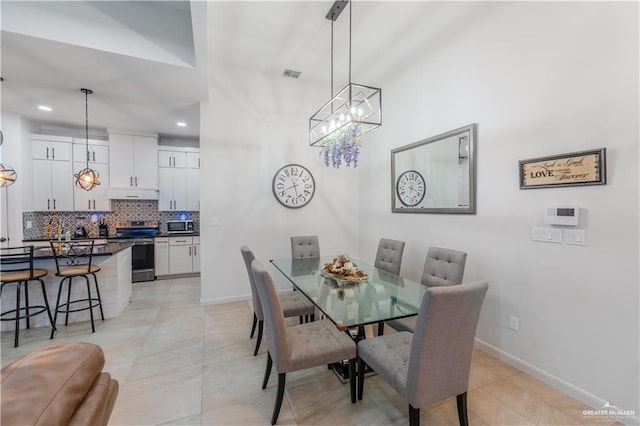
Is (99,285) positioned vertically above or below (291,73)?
below

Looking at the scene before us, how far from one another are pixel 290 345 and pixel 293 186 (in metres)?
2.74

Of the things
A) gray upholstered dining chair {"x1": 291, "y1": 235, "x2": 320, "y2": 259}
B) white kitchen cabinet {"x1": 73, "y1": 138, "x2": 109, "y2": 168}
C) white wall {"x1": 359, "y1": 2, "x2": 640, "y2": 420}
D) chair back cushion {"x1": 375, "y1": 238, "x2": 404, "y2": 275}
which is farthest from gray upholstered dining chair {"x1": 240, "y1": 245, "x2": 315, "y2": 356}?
white kitchen cabinet {"x1": 73, "y1": 138, "x2": 109, "y2": 168}

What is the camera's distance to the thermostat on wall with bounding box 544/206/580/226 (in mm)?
1934

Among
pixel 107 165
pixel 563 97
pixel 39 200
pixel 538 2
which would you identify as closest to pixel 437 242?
pixel 563 97

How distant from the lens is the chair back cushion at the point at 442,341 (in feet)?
4.45

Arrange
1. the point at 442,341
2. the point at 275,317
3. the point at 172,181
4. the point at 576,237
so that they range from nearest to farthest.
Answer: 1. the point at 442,341
2. the point at 275,317
3. the point at 576,237
4. the point at 172,181

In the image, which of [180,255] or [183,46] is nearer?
[183,46]

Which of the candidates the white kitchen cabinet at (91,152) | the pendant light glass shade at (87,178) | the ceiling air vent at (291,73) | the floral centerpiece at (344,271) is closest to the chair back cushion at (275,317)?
the floral centerpiece at (344,271)

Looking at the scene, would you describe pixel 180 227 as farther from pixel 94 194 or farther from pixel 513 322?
pixel 513 322

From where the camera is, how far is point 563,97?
2.01m

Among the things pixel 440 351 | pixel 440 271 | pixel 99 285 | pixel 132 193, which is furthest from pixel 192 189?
pixel 440 351

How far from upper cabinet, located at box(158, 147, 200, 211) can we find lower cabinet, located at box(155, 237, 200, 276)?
0.72 meters

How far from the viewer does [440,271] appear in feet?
8.41

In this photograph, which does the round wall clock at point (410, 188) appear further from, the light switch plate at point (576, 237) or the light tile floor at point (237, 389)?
the light tile floor at point (237, 389)
